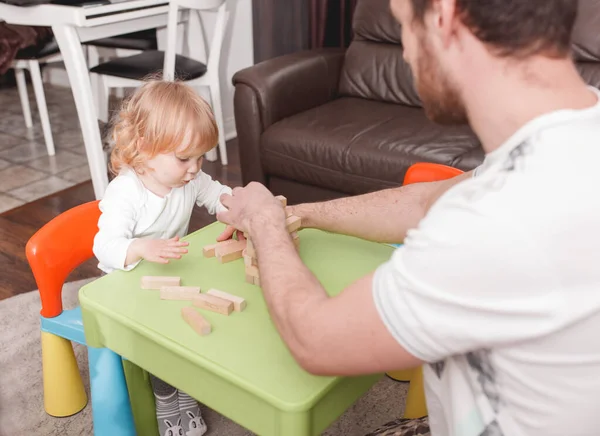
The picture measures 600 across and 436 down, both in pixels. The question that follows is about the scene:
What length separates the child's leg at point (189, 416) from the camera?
1.62 metres

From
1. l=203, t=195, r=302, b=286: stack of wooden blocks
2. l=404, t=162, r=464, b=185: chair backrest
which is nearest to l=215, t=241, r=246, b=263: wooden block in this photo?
l=203, t=195, r=302, b=286: stack of wooden blocks

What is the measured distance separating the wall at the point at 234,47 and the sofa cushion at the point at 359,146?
1133 millimetres

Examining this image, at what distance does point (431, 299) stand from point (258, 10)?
3.12 metres

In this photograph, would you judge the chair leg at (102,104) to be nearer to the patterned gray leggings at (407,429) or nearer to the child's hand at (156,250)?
the child's hand at (156,250)

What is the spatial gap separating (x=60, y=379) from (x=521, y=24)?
145cm

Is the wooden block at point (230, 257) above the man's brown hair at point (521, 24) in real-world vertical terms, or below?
below

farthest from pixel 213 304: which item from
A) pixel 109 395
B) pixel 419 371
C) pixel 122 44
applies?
pixel 122 44

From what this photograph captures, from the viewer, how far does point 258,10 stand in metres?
3.56

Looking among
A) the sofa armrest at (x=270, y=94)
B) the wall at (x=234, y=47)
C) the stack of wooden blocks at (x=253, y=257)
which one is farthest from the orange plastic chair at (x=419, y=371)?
the wall at (x=234, y=47)

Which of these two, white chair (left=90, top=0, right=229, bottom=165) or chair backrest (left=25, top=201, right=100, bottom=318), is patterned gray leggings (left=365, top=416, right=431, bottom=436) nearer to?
chair backrest (left=25, top=201, right=100, bottom=318)

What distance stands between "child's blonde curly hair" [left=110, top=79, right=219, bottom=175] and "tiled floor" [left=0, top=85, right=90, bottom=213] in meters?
1.75

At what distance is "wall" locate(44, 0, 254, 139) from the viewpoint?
3.70 meters

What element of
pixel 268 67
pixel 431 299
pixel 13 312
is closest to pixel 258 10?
pixel 268 67

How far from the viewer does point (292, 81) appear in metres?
2.79
